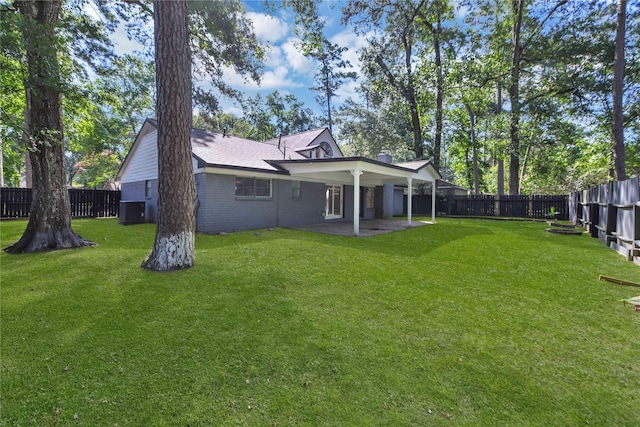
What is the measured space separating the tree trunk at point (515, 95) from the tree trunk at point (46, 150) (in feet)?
71.5

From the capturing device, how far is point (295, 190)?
482 inches

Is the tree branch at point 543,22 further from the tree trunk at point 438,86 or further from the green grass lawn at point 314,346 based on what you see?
the green grass lawn at point 314,346

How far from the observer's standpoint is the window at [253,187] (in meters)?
10.3

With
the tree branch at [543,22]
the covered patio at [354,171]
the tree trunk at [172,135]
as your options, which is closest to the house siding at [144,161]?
the covered patio at [354,171]

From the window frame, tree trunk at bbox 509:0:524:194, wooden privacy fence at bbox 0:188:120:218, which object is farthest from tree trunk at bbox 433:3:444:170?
wooden privacy fence at bbox 0:188:120:218

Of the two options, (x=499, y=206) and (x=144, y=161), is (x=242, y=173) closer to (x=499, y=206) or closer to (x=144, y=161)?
(x=144, y=161)

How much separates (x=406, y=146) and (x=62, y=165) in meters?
20.7

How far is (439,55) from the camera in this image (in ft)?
70.5

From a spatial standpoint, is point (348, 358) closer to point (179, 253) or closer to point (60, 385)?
point (60, 385)

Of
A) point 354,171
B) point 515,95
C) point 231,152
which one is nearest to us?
point 354,171

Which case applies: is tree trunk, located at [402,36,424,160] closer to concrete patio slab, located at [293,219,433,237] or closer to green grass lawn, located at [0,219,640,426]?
concrete patio slab, located at [293,219,433,237]

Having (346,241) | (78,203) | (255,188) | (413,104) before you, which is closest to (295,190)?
(255,188)

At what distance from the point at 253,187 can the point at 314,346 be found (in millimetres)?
8526

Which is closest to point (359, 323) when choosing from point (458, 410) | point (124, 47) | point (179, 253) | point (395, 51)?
point (458, 410)
